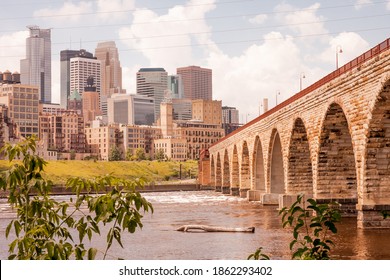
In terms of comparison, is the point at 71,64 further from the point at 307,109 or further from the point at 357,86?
the point at 307,109

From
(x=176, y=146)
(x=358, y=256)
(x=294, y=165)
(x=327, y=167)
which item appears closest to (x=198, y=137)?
(x=176, y=146)

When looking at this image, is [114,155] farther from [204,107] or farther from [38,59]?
[38,59]

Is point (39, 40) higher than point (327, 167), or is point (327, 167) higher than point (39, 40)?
point (39, 40)

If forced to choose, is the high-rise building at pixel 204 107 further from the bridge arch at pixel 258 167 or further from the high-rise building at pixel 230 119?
the bridge arch at pixel 258 167

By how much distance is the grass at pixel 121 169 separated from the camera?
75.7 m

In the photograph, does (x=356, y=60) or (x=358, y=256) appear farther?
(x=356, y=60)

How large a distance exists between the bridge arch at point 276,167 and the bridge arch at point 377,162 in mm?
33154

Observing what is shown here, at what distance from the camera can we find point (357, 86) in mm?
38000

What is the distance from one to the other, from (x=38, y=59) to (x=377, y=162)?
20117 mm

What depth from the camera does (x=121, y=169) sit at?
3494 inches

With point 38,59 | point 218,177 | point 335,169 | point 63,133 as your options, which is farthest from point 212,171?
point 38,59

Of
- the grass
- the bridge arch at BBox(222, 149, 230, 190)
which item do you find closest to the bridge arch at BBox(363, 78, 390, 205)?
the grass
